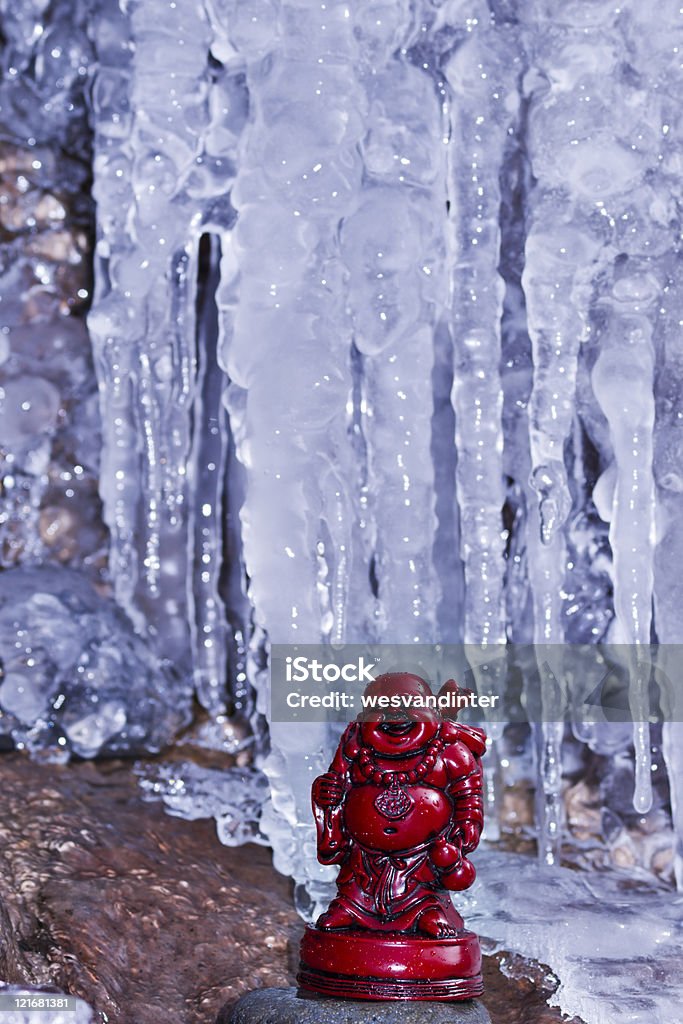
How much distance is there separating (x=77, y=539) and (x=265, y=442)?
781 millimetres

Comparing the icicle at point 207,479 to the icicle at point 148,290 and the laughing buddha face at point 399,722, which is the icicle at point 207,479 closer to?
the icicle at point 148,290

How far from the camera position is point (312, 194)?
2.60 meters

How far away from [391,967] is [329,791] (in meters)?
0.24

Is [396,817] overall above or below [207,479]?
below

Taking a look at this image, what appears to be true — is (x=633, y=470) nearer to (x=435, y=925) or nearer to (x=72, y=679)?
(x=435, y=925)

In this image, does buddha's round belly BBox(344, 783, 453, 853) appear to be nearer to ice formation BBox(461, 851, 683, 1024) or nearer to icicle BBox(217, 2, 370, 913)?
ice formation BBox(461, 851, 683, 1024)

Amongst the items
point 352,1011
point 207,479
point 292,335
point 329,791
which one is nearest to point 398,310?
point 292,335

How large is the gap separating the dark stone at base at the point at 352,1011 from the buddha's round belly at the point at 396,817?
0.20 metres

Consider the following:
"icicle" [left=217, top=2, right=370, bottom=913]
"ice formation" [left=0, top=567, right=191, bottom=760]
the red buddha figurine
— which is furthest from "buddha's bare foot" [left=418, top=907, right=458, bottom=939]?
"ice formation" [left=0, top=567, right=191, bottom=760]

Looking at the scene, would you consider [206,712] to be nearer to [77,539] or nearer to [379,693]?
[77,539]

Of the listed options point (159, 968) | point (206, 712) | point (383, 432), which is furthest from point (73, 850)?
point (383, 432)

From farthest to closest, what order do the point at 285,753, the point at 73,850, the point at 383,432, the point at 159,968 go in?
the point at 383,432
the point at 285,753
the point at 73,850
the point at 159,968

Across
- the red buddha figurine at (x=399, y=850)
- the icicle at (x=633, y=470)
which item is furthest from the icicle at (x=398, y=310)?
the red buddha figurine at (x=399, y=850)

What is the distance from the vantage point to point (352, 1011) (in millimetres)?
1627
